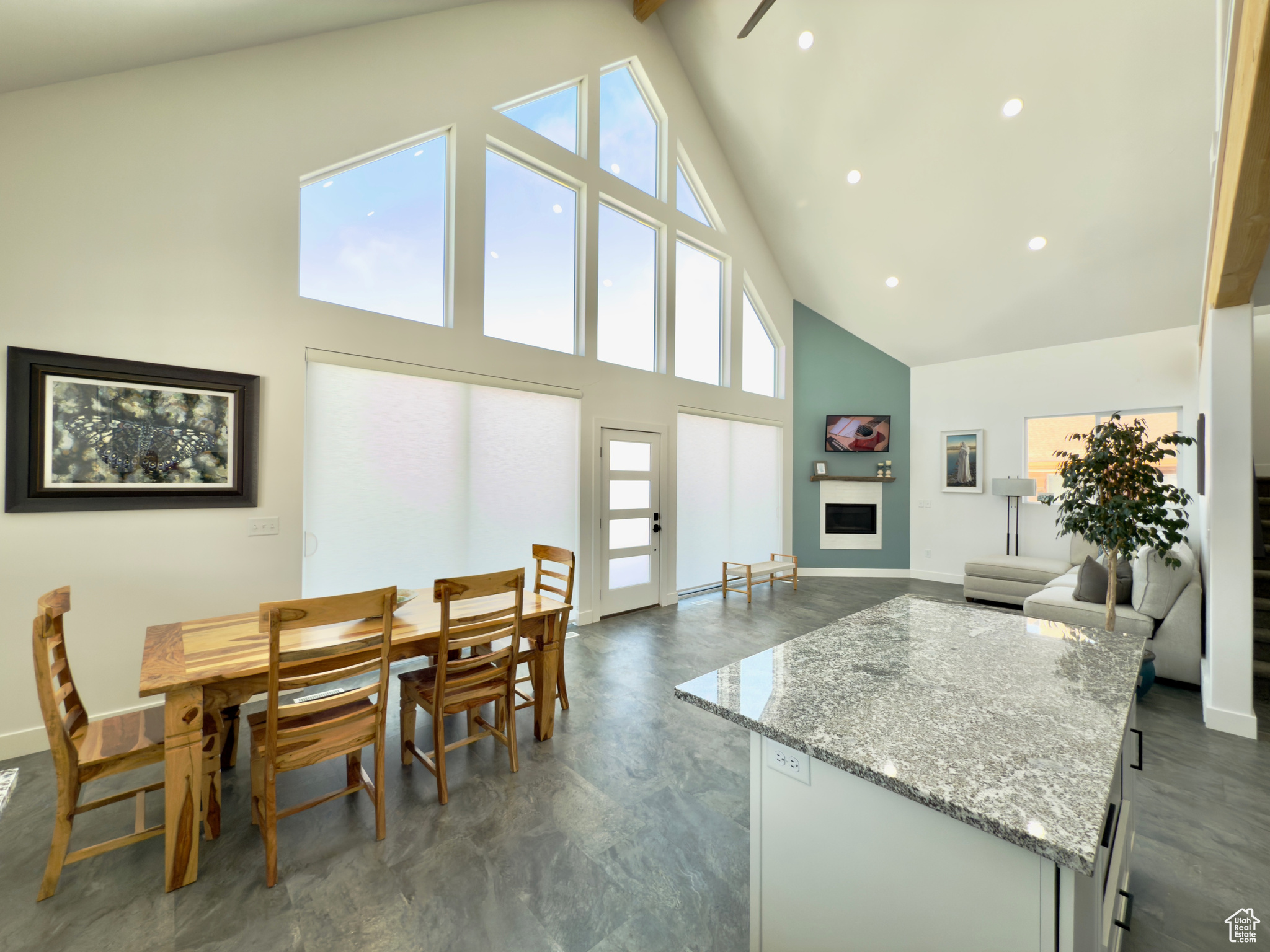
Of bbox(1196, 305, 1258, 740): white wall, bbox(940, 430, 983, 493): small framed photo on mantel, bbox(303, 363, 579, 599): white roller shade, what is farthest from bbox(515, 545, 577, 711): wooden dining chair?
bbox(940, 430, 983, 493): small framed photo on mantel

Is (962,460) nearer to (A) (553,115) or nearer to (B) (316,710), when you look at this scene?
(A) (553,115)

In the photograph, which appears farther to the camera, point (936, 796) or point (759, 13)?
point (759, 13)

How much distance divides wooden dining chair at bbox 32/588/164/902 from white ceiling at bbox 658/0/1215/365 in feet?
21.5

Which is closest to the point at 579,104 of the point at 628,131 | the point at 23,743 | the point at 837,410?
the point at 628,131

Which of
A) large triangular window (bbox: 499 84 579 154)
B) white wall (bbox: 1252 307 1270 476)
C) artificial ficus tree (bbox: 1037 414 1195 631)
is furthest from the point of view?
white wall (bbox: 1252 307 1270 476)

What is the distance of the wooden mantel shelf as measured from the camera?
711cm

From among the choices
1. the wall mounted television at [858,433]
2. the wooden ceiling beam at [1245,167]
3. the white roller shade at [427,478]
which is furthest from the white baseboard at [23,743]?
the wall mounted television at [858,433]

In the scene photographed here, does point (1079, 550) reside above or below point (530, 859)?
above

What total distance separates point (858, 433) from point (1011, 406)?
5.82 feet

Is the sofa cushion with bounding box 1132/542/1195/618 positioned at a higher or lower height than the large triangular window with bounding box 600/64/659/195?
lower

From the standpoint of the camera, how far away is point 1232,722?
2.80 metres

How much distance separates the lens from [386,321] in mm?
3617

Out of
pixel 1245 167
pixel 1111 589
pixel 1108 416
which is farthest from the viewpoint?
pixel 1108 416

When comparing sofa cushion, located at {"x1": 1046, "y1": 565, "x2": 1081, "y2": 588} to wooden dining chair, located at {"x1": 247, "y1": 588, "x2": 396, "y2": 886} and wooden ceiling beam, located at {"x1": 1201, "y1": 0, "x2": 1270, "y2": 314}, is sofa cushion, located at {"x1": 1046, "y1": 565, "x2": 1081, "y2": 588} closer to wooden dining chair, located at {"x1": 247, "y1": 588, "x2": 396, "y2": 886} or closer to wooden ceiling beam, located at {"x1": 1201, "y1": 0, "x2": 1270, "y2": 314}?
wooden ceiling beam, located at {"x1": 1201, "y1": 0, "x2": 1270, "y2": 314}
